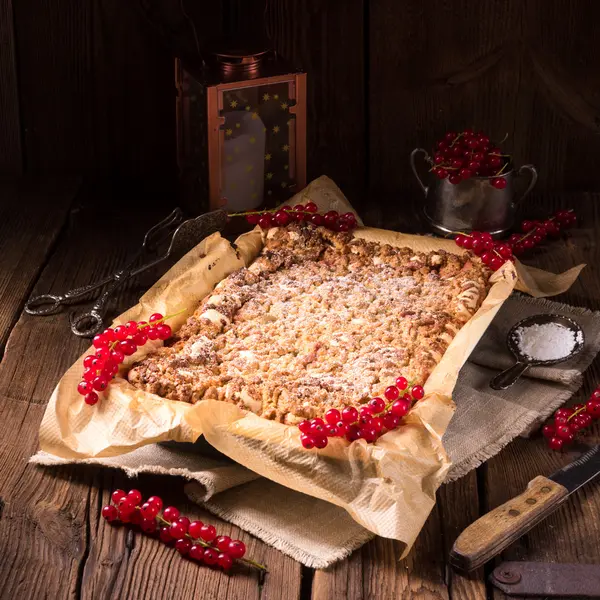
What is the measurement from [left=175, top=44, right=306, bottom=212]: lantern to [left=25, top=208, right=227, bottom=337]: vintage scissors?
11 centimetres

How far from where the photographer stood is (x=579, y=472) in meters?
1.60

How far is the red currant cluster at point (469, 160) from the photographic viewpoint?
218 centimetres

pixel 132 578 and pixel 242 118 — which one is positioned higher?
pixel 242 118

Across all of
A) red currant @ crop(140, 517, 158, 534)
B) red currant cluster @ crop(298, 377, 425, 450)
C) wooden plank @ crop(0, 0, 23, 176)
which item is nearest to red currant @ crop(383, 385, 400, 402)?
red currant cluster @ crop(298, 377, 425, 450)

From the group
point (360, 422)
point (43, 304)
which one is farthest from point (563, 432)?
point (43, 304)

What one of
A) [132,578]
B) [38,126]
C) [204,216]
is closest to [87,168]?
[38,126]

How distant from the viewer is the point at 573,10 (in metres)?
2.35

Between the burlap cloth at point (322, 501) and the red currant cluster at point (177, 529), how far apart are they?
55 millimetres

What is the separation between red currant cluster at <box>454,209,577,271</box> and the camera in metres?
1.92

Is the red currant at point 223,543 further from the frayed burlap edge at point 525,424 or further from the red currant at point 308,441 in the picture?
the frayed burlap edge at point 525,424

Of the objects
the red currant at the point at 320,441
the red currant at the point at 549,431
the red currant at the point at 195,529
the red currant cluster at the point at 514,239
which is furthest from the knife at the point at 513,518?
the red currant cluster at the point at 514,239

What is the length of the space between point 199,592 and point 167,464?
0.26m

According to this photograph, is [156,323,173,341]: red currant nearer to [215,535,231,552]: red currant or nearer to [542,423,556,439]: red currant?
[215,535,231,552]: red currant

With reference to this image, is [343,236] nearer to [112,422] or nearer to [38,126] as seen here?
[112,422]
